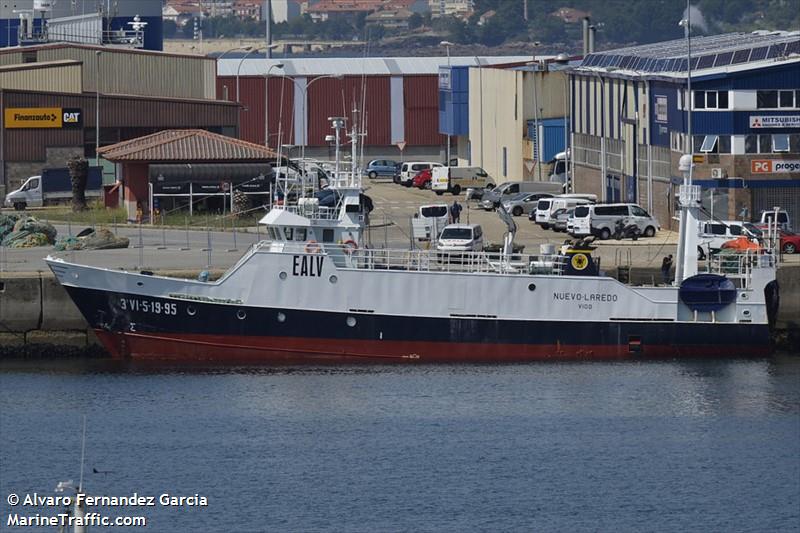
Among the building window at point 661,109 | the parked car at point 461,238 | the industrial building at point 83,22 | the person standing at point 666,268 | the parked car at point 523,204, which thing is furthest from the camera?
the industrial building at point 83,22

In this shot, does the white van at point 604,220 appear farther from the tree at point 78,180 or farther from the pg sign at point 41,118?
the pg sign at point 41,118

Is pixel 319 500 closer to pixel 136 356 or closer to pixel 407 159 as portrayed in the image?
pixel 136 356

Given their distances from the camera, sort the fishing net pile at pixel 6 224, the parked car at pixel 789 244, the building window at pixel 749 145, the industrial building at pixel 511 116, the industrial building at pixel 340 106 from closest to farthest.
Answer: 1. the parked car at pixel 789 244
2. the fishing net pile at pixel 6 224
3. the building window at pixel 749 145
4. the industrial building at pixel 511 116
5. the industrial building at pixel 340 106

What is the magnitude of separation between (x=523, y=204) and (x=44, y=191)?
20788mm

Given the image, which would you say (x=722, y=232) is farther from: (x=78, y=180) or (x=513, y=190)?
(x=78, y=180)

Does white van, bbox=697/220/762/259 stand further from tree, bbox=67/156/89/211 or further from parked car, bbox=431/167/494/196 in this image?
tree, bbox=67/156/89/211

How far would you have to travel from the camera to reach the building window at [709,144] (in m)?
65.8

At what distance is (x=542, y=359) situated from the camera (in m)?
51.9

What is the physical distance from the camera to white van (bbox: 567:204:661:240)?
211ft

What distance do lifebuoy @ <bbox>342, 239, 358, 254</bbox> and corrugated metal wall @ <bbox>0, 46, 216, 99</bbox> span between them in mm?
37317

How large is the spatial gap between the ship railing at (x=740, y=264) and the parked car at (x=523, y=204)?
20229 mm

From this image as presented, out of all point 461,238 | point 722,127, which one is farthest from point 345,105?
point 461,238

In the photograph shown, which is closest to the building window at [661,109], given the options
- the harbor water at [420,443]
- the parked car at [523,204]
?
the parked car at [523,204]

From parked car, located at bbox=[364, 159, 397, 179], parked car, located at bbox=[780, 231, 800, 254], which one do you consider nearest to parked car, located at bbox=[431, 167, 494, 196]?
parked car, located at bbox=[364, 159, 397, 179]
